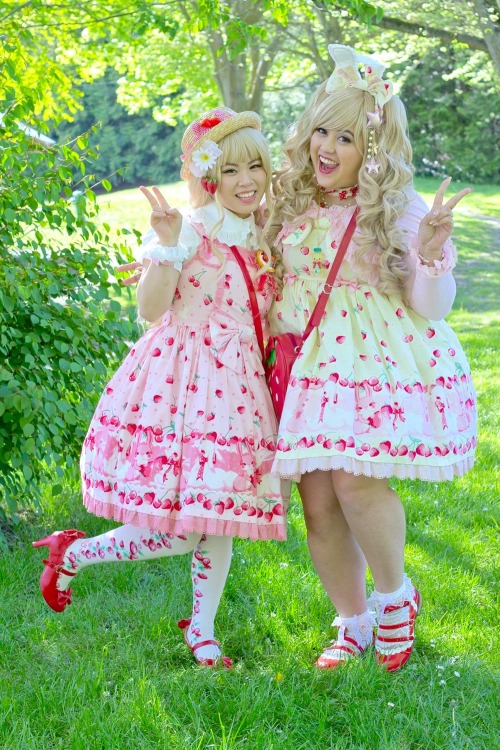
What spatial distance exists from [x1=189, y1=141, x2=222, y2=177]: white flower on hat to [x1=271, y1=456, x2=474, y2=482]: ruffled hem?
0.86m

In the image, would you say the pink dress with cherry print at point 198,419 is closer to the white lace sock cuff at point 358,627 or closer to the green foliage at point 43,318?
the white lace sock cuff at point 358,627

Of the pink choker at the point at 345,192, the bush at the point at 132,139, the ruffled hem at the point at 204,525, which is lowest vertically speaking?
the bush at the point at 132,139

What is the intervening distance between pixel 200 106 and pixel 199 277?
44.1ft

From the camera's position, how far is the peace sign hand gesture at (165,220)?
2.43 metres

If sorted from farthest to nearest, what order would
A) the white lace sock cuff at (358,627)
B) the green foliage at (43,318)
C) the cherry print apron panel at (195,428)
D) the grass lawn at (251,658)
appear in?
the green foliage at (43,318), the white lace sock cuff at (358,627), the cherry print apron panel at (195,428), the grass lawn at (251,658)

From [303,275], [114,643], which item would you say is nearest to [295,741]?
[114,643]

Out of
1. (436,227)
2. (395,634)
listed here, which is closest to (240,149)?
(436,227)

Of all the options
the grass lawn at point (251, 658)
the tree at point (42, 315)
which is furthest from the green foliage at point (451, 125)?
the tree at point (42, 315)

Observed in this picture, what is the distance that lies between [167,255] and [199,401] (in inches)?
16.1

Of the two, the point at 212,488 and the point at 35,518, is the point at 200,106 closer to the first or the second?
the point at 35,518

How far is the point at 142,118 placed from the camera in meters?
30.1

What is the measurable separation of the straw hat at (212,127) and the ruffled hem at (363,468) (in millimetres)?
934

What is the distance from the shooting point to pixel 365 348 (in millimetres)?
2488

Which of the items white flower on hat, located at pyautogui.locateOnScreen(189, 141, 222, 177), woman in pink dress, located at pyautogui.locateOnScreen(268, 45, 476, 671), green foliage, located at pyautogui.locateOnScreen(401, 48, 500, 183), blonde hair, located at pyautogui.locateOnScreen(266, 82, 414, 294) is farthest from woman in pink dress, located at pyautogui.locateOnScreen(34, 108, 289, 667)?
green foliage, located at pyautogui.locateOnScreen(401, 48, 500, 183)
